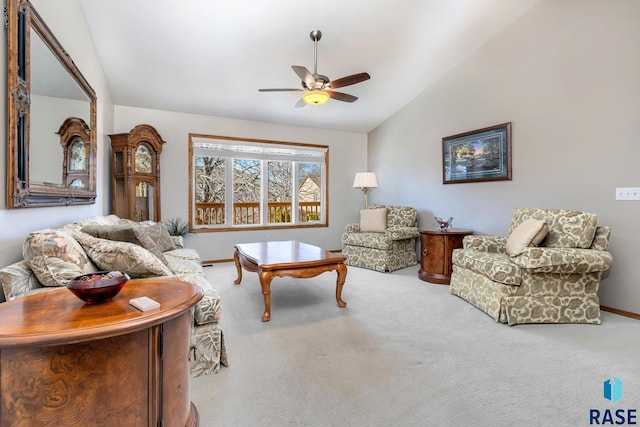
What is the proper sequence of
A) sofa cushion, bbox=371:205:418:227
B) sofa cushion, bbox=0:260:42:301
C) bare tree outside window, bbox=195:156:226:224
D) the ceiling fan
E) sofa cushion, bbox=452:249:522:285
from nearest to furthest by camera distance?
1. sofa cushion, bbox=0:260:42:301
2. sofa cushion, bbox=452:249:522:285
3. the ceiling fan
4. sofa cushion, bbox=371:205:418:227
5. bare tree outside window, bbox=195:156:226:224

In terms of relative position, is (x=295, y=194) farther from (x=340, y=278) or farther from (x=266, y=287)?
(x=266, y=287)

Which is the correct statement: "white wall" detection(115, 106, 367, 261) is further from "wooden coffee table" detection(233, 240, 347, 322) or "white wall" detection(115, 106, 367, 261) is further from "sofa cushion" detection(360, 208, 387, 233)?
"wooden coffee table" detection(233, 240, 347, 322)

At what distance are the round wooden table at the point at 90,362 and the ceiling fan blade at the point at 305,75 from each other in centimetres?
245

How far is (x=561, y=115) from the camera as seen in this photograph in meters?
3.24

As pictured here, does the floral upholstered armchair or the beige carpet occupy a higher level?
the floral upholstered armchair

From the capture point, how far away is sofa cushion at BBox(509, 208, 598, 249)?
2.69 meters

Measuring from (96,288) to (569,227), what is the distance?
352 cm

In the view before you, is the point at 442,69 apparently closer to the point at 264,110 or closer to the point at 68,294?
the point at 264,110

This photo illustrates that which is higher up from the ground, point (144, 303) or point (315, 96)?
point (315, 96)

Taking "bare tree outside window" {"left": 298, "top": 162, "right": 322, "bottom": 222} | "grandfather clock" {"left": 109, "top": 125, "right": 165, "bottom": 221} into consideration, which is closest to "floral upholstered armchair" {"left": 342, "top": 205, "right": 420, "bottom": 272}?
"bare tree outside window" {"left": 298, "top": 162, "right": 322, "bottom": 222}

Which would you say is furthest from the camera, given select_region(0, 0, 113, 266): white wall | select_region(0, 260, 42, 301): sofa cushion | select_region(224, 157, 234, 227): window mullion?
select_region(224, 157, 234, 227): window mullion

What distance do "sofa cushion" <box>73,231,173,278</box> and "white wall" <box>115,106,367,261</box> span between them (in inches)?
125

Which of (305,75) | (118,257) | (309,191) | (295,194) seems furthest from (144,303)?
(309,191)

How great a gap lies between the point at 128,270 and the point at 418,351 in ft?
6.24
